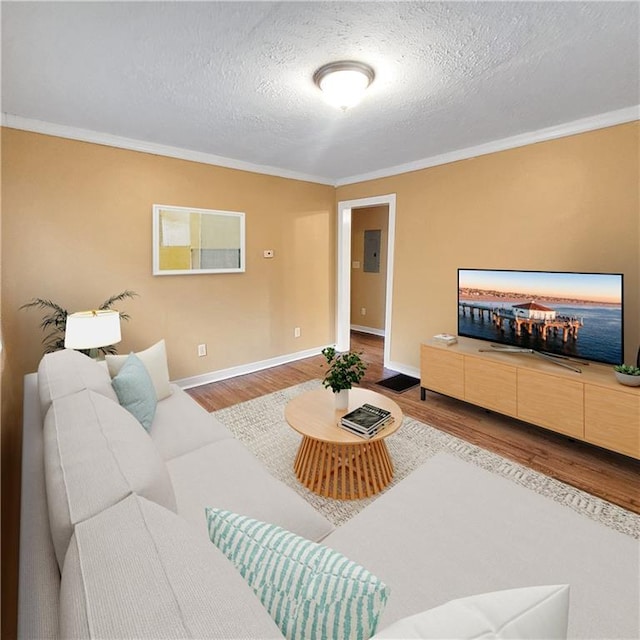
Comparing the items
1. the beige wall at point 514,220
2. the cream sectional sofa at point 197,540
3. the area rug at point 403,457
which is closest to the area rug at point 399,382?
the beige wall at point 514,220

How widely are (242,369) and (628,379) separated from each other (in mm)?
3560

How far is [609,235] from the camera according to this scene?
272cm

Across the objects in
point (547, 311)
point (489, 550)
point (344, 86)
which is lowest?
point (489, 550)

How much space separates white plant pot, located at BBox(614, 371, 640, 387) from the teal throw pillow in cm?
297

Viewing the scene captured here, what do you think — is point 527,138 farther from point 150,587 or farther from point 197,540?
point 150,587

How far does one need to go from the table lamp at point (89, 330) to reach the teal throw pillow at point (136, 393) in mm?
536

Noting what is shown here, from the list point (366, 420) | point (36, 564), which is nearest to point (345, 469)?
point (366, 420)

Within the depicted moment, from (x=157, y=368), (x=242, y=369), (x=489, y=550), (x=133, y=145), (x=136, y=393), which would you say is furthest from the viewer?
(x=242, y=369)

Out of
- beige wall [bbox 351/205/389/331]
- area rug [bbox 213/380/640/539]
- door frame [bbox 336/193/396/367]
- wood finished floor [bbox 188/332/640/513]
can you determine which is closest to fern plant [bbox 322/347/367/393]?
area rug [bbox 213/380/640/539]

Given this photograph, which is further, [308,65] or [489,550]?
[308,65]

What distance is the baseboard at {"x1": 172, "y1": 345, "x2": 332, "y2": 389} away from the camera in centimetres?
388

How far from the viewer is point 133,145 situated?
3.22 meters

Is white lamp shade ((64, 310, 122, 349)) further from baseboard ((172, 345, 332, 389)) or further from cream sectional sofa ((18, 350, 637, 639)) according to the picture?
baseboard ((172, 345, 332, 389))

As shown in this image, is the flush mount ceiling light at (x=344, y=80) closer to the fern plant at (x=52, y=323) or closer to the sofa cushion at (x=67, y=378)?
the sofa cushion at (x=67, y=378)
